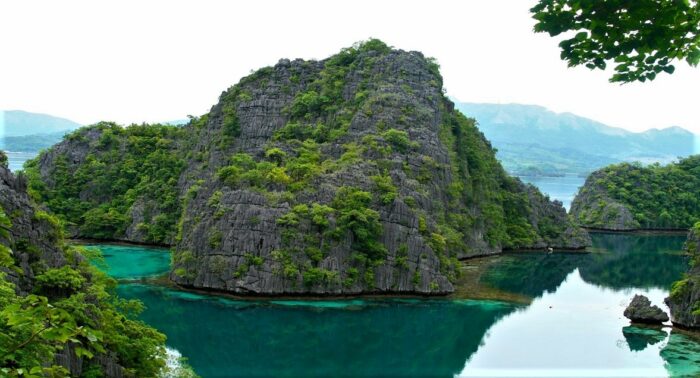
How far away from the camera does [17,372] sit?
4.54 m

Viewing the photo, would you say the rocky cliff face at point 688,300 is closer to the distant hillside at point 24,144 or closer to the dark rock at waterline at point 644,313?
the dark rock at waterline at point 644,313

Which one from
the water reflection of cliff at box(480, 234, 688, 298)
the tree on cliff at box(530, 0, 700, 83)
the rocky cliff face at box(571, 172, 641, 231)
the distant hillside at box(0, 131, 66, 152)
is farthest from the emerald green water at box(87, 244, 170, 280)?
the distant hillside at box(0, 131, 66, 152)

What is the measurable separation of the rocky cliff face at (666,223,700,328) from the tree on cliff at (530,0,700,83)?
3230cm

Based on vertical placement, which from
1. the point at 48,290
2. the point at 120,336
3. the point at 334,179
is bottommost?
the point at 120,336

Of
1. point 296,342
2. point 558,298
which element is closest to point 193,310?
point 296,342

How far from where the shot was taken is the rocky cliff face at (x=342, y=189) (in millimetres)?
41438

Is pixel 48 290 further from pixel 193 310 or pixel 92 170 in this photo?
pixel 92 170

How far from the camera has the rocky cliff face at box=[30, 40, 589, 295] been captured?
136 feet

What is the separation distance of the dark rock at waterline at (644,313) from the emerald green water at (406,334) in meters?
0.84

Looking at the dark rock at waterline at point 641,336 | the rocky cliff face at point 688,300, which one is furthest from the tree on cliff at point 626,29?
the rocky cliff face at point 688,300

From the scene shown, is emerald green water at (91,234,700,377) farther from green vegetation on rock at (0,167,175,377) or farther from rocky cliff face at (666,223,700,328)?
green vegetation on rock at (0,167,175,377)

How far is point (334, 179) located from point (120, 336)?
29.3 metres

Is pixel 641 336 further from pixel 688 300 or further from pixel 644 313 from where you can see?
pixel 688 300

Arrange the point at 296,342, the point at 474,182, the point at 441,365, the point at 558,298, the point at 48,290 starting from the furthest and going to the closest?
the point at 474,182, the point at 558,298, the point at 296,342, the point at 441,365, the point at 48,290
